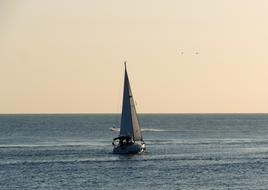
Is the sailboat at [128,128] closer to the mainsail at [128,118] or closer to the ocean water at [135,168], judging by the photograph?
the mainsail at [128,118]

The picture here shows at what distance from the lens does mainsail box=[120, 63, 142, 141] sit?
13188cm

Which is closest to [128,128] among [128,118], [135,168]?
[128,118]

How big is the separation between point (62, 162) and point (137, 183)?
27245 mm

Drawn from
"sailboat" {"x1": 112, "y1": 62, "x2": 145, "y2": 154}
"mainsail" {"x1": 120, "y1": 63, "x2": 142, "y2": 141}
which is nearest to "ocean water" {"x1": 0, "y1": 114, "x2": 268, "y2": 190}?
"sailboat" {"x1": 112, "y1": 62, "x2": 145, "y2": 154}

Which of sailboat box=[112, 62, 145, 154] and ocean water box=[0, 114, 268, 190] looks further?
sailboat box=[112, 62, 145, 154]

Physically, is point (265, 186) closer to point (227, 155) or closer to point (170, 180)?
point (170, 180)

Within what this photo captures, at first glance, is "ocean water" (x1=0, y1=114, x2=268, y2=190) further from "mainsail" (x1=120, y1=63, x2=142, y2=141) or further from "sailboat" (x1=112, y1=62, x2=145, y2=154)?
"mainsail" (x1=120, y1=63, x2=142, y2=141)

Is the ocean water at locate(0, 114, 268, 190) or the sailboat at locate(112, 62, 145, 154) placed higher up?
the sailboat at locate(112, 62, 145, 154)

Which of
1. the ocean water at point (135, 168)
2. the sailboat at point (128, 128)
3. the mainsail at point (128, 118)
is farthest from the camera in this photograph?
the mainsail at point (128, 118)

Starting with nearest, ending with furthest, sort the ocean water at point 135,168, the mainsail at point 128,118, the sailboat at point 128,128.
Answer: the ocean water at point 135,168, the sailboat at point 128,128, the mainsail at point 128,118

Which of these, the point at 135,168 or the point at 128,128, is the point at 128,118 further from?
the point at 135,168

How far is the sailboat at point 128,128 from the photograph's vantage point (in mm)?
130000

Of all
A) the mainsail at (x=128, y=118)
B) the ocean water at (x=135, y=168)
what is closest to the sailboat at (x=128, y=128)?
the mainsail at (x=128, y=118)

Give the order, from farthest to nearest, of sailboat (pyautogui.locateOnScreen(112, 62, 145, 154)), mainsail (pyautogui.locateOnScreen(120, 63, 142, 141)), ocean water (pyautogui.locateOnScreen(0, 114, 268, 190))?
mainsail (pyautogui.locateOnScreen(120, 63, 142, 141))
sailboat (pyautogui.locateOnScreen(112, 62, 145, 154))
ocean water (pyautogui.locateOnScreen(0, 114, 268, 190))
